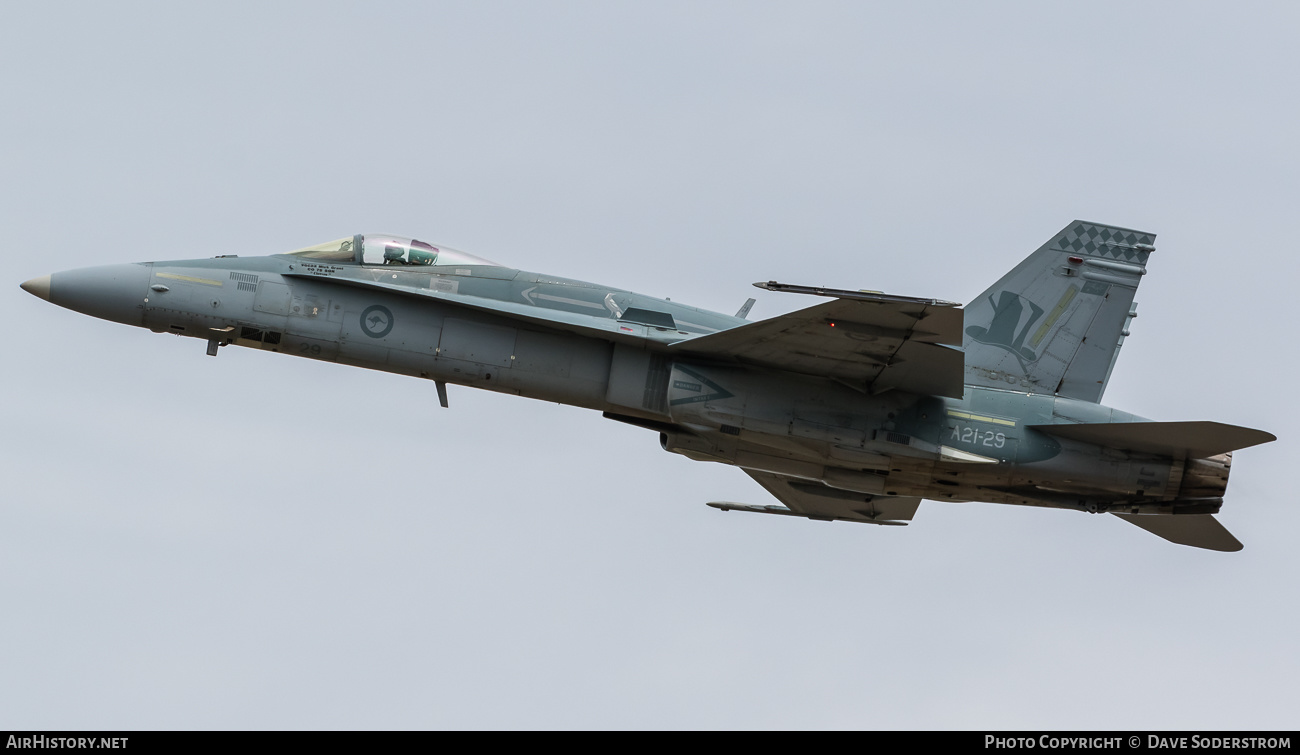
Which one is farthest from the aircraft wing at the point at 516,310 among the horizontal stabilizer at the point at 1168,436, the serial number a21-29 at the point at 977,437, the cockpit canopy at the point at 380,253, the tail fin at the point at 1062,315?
the horizontal stabilizer at the point at 1168,436

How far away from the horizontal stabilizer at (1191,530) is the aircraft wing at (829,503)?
3.37 meters

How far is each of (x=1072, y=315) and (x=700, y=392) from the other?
5569mm

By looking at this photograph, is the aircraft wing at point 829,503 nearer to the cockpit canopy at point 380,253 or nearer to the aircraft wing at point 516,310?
the aircraft wing at point 516,310

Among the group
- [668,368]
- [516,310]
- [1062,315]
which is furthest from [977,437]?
[516,310]

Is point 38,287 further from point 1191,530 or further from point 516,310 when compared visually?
point 1191,530

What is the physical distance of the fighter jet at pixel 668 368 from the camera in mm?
16781

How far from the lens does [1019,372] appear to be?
59.8 feet

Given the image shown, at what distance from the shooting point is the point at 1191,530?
1895 cm

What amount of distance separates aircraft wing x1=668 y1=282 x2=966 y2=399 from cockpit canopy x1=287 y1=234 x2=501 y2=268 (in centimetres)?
328

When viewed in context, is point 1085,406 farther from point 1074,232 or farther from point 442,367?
point 442,367

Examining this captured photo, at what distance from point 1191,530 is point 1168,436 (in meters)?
2.97

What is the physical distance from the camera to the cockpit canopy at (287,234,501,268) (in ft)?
56.7
